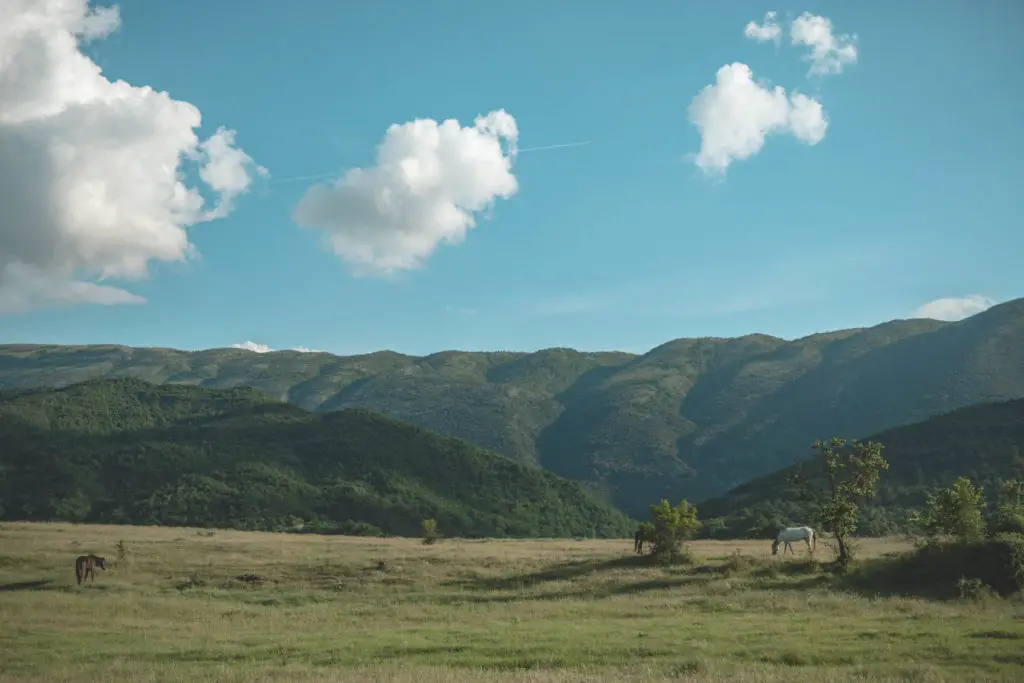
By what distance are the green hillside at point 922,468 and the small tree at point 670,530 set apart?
35.9 metres

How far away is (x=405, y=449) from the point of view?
167 metres

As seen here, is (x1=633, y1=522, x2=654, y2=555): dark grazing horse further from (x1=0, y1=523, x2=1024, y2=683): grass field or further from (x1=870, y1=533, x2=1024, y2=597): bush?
(x1=870, y1=533, x2=1024, y2=597): bush

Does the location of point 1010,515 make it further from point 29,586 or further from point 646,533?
point 29,586

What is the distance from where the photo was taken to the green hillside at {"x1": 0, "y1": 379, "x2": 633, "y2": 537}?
389ft

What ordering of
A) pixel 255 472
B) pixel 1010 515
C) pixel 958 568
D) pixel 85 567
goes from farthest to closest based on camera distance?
pixel 255 472 → pixel 85 567 → pixel 1010 515 → pixel 958 568

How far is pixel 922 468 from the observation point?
105 meters

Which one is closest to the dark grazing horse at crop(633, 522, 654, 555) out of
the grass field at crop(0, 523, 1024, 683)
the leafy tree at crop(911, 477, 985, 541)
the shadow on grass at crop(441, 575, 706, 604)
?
the grass field at crop(0, 523, 1024, 683)

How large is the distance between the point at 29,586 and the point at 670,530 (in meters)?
32.8

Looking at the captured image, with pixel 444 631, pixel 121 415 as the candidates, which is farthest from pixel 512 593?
pixel 121 415

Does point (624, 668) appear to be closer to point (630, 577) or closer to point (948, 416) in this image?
point (630, 577)

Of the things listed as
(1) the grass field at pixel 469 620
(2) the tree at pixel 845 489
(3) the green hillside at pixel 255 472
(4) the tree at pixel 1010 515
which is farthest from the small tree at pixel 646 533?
(3) the green hillside at pixel 255 472

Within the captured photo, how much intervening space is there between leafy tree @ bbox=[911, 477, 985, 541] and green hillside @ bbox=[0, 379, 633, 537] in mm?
84717

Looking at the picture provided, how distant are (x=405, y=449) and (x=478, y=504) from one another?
74.7 ft

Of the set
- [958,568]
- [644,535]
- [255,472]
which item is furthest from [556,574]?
[255,472]
